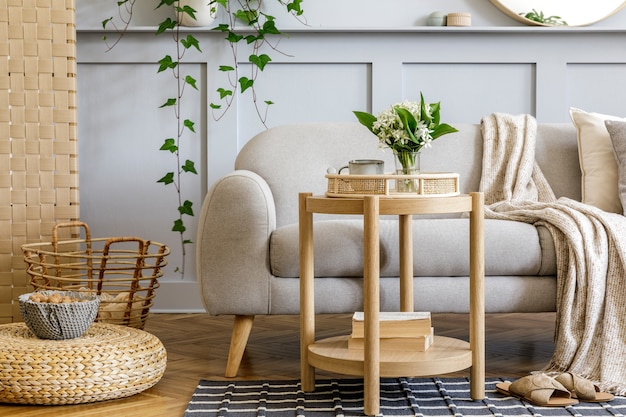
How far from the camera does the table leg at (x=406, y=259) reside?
268 cm

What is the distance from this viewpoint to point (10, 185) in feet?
11.6

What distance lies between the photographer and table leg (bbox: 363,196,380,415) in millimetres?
2279

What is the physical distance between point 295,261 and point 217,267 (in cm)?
25

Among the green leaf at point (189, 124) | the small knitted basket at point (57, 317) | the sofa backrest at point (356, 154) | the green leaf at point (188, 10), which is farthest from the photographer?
the green leaf at point (189, 124)

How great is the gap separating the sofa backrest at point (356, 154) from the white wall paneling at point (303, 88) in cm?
64

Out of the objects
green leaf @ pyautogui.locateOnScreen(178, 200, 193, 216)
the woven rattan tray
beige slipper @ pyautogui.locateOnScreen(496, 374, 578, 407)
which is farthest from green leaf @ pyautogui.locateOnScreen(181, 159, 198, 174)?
beige slipper @ pyautogui.locateOnScreen(496, 374, 578, 407)

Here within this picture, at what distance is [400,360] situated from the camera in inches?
91.4

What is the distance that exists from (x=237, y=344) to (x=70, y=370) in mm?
564

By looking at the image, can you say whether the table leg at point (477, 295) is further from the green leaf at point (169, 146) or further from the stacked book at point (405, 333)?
the green leaf at point (169, 146)

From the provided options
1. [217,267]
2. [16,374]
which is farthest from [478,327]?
[16,374]

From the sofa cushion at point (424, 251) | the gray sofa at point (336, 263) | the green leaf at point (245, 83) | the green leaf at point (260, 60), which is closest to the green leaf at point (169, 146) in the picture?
the green leaf at point (245, 83)

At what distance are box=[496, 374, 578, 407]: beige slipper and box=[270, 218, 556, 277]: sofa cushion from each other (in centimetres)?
45

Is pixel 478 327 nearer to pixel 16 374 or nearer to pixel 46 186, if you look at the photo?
pixel 16 374

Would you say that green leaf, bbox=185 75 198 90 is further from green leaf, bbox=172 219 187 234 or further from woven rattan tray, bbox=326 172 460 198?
woven rattan tray, bbox=326 172 460 198
